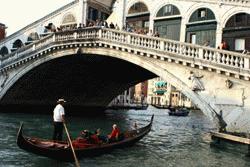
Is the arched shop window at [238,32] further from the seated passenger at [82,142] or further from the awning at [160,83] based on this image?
the awning at [160,83]

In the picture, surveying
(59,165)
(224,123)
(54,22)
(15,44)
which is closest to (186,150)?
(224,123)

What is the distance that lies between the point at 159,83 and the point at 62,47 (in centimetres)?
5396

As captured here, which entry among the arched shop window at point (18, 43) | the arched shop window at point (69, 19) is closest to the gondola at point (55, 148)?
the arched shop window at point (69, 19)

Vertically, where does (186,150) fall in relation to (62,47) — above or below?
below

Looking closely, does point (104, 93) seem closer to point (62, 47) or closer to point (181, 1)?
point (62, 47)

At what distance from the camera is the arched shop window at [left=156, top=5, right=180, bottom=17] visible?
17.0 meters

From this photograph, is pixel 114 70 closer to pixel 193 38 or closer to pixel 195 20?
pixel 193 38

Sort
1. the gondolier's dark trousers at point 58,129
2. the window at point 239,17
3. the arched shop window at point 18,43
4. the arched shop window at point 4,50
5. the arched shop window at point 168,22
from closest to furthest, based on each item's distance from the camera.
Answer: the gondolier's dark trousers at point 58,129 < the window at point 239,17 < the arched shop window at point 168,22 < the arched shop window at point 18,43 < the arched shop window at point 4,50

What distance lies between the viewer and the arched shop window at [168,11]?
17.0 meters

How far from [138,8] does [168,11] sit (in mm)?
1702

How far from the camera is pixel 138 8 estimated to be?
18328mm

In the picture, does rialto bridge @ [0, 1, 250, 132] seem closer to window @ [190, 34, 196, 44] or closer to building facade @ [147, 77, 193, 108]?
window @ [190, 34, 196, 44]

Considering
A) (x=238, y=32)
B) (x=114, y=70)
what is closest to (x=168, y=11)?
(x=238, y=32)

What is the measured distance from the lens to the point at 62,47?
1861 cm
